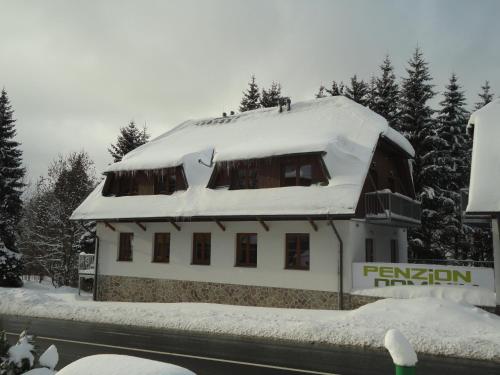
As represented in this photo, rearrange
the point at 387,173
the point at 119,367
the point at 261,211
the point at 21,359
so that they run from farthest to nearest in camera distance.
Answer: the point at 387,173, the point at 261,211, the point at 21,359, the point at 119,367

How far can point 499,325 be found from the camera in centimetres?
1151

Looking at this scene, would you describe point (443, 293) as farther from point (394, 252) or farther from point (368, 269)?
point (394, 252)

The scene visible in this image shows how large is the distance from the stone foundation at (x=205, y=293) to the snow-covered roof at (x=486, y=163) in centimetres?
613

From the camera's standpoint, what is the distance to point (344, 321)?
12.7 m

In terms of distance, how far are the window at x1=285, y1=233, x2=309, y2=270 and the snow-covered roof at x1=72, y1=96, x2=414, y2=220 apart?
1.63 meters

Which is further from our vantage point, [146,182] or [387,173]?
[146,182]

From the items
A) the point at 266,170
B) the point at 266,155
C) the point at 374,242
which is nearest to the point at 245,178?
the point at 266,170

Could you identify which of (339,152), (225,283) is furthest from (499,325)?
(225,283)

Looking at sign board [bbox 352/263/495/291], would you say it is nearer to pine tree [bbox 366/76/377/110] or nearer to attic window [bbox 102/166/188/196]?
attic window [bbox 102/166/188/196]

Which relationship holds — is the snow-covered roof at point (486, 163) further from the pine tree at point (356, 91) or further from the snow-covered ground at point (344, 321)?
the pine tree at point (356, 91)

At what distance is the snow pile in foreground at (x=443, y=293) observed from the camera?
13.6 meters

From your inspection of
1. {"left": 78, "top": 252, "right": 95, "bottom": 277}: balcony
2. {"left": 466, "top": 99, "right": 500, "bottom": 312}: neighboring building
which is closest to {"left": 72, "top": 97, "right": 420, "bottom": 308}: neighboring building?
{"left": 78, "top": 252, "right": 95, "bottom": 277}: balcony

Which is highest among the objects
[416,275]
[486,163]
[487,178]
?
[486,163]

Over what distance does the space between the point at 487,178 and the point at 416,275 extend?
13.0ft
